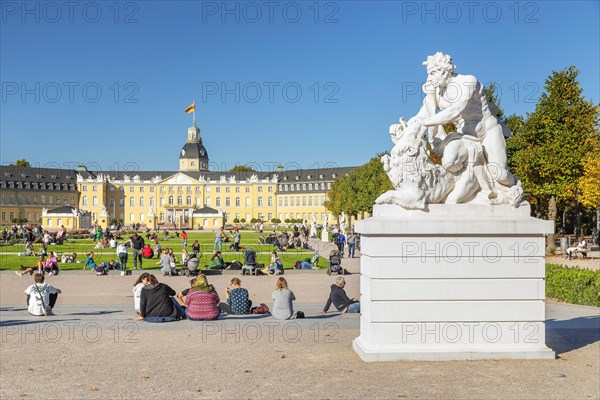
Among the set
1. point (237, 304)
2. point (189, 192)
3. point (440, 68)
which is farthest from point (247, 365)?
point (189, 192)

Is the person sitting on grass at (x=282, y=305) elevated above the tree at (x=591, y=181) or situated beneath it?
situated beneath

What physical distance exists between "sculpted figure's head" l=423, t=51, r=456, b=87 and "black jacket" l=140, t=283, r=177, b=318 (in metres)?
6.20

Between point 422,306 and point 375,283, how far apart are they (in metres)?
0.68

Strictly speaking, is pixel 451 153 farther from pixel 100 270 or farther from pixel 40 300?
pixel 100 270

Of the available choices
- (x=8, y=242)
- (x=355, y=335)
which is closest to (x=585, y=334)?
(x=355, y=335)

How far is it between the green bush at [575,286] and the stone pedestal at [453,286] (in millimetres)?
7751

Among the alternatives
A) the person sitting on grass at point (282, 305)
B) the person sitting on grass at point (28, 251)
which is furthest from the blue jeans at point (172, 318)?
the person sitting on grass at point (28, 251)

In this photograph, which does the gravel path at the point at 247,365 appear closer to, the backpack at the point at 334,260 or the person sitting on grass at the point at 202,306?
the person sitting on grass at the point at 202,306

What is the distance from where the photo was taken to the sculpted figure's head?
9.53m

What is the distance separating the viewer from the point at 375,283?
29.7 ft

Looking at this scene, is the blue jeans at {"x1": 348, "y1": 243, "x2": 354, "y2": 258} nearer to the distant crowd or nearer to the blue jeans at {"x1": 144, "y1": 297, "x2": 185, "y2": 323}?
the distant crowd

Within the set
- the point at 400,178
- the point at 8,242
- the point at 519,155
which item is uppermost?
the point at 519,155

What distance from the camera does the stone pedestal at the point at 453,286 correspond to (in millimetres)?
9070

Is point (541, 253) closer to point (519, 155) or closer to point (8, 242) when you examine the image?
point (519, 155)
